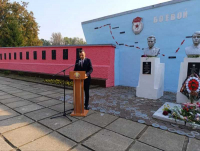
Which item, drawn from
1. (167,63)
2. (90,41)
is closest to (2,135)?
(167,63)

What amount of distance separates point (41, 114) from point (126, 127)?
7.27ft

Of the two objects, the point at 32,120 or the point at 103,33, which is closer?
the point at 32,120

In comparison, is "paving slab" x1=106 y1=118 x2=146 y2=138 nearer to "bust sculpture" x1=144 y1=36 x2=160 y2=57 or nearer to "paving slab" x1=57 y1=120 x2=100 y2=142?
"paving slab" x1=57 y1=120 x2=100 y2=142

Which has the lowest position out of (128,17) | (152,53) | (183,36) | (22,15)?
(152,53)

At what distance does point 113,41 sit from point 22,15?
68.7ft

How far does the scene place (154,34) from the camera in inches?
273

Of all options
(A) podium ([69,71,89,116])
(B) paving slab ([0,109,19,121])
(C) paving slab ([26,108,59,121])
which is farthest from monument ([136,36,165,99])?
(B) paving slab ([0,109,19,121])

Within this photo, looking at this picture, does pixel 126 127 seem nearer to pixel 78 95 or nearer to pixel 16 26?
pixel 78 95

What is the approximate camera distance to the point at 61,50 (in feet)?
31.0

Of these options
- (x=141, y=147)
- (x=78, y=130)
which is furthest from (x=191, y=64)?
(x=78, y=130)

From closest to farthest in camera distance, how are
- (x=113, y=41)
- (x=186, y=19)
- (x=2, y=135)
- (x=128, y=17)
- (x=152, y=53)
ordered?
(x=2, y=135)
(x=152, y=53)
(x=186, y=19)
(x=128, y=17)
(x=113, y=41)

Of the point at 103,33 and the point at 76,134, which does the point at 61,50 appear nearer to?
the point at 103,33

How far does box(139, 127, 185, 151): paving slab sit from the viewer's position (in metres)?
2.32

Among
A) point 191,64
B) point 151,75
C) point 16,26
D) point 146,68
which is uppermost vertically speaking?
point 16,26
